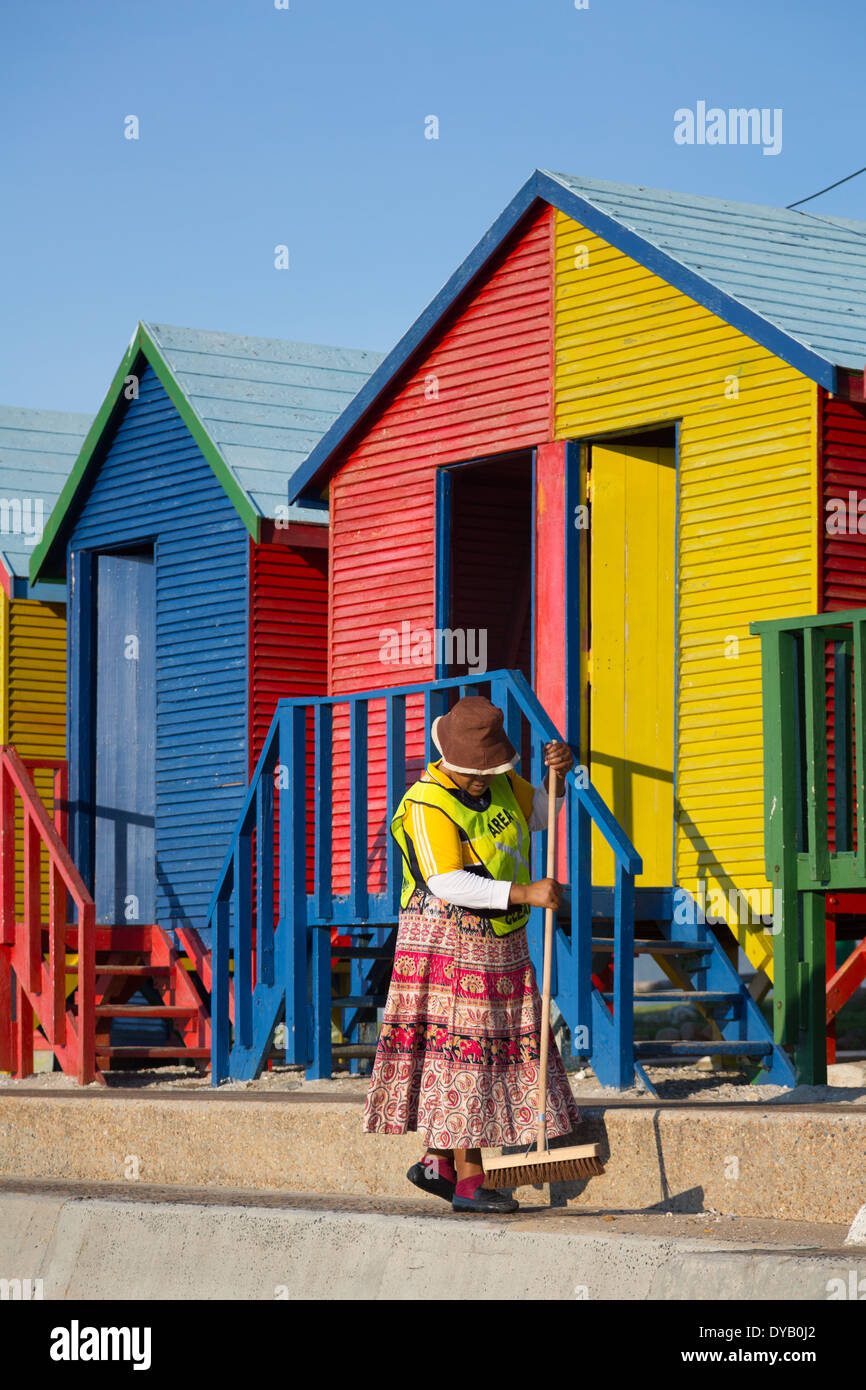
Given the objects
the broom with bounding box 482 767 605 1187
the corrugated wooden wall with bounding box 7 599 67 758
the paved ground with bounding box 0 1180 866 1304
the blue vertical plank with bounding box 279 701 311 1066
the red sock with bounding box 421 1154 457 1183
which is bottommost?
the paved ground with bounding box 0 1180 866 1304

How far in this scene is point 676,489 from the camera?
35.9 feet

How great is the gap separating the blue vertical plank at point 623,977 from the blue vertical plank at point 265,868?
8.88 ft

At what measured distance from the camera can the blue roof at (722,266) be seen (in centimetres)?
1016

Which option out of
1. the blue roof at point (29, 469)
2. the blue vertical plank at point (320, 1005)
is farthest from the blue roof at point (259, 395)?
the blue vertical plank at point (320, 1005)

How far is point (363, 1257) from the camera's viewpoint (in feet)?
20.9

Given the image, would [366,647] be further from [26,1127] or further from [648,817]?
[26,1127]

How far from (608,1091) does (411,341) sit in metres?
5.35

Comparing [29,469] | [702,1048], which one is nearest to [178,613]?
[29,469]

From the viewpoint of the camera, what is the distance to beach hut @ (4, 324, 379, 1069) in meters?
13.9

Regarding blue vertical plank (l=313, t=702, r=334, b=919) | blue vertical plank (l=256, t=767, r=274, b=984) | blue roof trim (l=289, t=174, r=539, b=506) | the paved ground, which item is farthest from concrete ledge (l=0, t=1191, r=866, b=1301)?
blue roof trim (l=289, t=174, r=539, b=506)

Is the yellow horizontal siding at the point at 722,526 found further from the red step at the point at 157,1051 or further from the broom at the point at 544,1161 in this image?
the red step at the point at 157,1051

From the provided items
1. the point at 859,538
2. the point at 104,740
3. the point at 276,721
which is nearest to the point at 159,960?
the point at 104,740

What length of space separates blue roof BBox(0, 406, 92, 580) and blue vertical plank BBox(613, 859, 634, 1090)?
8675 millimetres

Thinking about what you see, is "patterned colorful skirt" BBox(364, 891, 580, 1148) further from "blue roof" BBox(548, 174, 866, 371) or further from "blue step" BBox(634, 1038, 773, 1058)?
"blue roof" BBox(548, 174, 866, 371)
